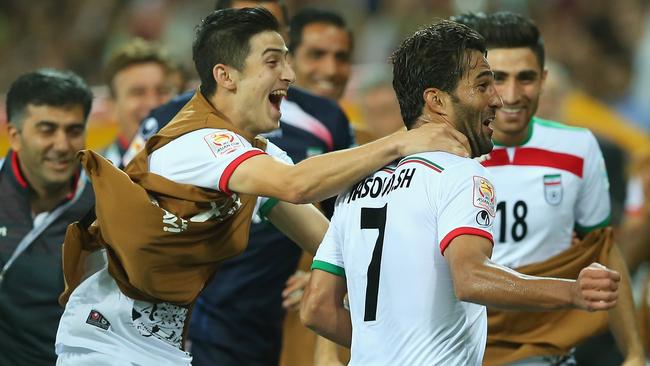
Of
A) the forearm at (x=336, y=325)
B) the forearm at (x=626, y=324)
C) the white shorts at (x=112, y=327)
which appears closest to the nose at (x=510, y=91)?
the forearm at (x=626, y=324)

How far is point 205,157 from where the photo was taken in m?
5.06

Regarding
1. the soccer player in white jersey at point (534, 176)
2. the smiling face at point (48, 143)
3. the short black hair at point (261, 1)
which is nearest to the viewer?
the soccer player in white jersey at point (534, 176)

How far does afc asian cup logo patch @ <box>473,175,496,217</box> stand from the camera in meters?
4.39

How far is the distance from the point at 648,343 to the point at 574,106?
4972mm

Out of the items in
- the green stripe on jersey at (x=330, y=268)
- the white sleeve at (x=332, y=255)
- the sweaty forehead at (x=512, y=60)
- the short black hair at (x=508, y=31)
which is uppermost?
the short black hair at (x=508, y=31)

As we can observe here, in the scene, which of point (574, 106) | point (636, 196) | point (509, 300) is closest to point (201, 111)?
point (509, 300)

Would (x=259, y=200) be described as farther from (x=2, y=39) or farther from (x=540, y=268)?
(x=2, y=39)

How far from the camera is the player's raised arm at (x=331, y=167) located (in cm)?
464

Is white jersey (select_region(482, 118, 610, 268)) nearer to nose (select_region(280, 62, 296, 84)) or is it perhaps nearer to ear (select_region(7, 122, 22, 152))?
nose (select_region(280, 62, 296, 84))

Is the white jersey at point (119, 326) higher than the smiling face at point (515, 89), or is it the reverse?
the smiling face at point (515, 89)

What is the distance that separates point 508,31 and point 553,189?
831mm

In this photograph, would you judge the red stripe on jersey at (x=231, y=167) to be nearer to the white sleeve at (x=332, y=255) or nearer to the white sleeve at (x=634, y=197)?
the white sleeve at (x=332, y=255)

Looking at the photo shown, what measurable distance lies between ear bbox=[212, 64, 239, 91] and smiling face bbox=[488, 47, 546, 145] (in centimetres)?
153

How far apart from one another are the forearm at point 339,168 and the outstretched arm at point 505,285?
559 mm
